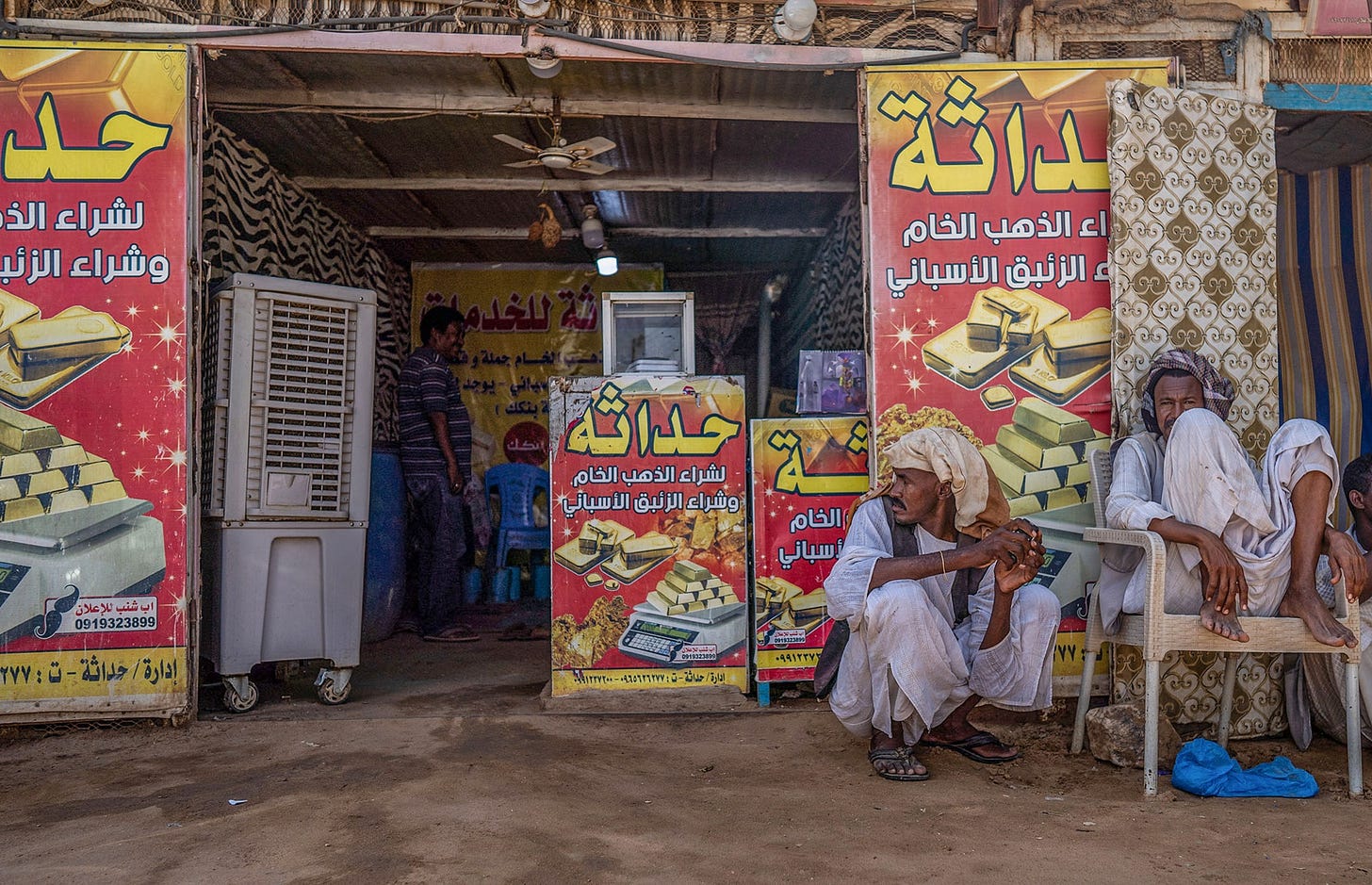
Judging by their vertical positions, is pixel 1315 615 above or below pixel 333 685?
above

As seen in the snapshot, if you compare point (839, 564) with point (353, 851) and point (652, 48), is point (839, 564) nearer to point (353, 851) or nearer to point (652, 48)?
point (353, 851)

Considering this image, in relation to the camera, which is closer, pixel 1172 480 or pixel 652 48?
pixel 1172 480

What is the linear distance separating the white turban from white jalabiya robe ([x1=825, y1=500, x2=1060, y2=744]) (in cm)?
14

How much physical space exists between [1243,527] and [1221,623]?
355 mm

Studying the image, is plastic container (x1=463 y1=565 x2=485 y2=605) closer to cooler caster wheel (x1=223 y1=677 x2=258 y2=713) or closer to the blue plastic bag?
cooler caster wheel (x1=223 y1=677 x2=258 y2=713)

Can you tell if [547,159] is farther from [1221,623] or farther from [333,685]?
[1221,623]

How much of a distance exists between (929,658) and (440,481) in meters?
4.51

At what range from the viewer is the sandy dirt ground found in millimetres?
2568

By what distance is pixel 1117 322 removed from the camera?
13.9 ft

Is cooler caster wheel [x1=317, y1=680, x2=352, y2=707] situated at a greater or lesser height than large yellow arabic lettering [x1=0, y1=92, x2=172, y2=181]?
lesser

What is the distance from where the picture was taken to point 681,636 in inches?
177

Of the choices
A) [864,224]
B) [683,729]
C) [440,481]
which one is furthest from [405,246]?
[683,729]

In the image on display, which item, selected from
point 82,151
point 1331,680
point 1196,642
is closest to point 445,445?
point 82,151

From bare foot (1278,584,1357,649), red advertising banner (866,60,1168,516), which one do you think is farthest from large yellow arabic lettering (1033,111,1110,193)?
bare foot (1278,584,1357,649)
